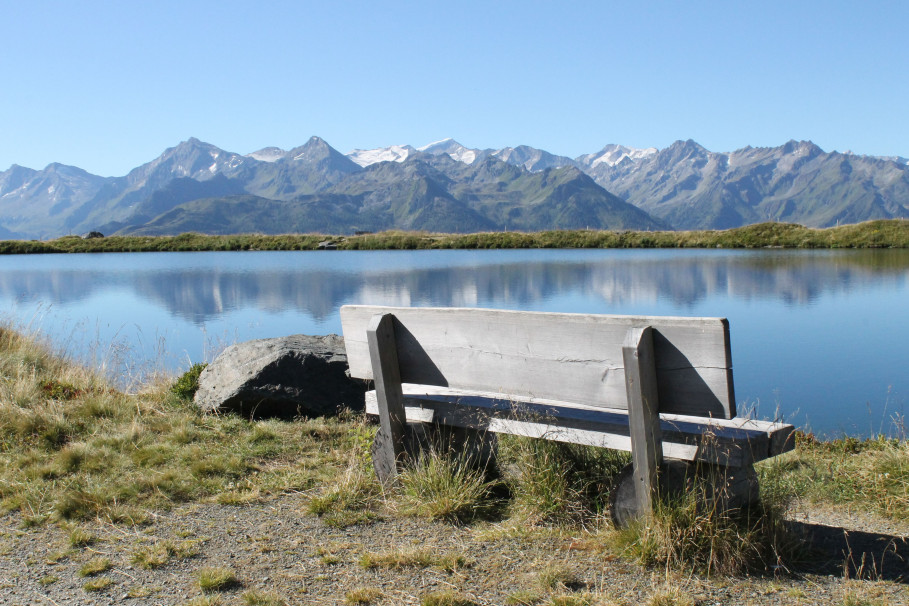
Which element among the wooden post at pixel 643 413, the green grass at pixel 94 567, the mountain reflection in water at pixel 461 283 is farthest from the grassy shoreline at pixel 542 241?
the green grass at pixel 94 567

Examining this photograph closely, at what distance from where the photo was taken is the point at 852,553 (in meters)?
4.01

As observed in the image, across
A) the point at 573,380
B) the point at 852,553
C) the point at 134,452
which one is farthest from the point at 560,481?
the point at 134,452

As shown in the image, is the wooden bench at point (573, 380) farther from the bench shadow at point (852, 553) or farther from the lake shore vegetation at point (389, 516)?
the bench shadow at point (852, 553)

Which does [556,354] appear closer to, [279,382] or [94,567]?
[94,567]

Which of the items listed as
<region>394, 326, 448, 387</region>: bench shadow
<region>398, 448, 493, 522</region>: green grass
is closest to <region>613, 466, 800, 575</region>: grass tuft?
<region>398, 448, 493, 522</region>: green grass

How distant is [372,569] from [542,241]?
5585cm

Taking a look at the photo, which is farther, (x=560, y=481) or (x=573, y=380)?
(x=560, y=481)

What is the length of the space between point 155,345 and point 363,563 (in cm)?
1188

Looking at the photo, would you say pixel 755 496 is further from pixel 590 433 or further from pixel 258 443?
pixel 258 443

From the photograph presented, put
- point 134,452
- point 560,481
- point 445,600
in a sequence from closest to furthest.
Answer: point 445,600 → point 560,481 → point 134,452

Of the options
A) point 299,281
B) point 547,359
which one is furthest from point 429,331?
point 299,281

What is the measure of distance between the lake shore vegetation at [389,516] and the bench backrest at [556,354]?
0.67 meters

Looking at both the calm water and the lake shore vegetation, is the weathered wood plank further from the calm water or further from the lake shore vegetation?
the calm water

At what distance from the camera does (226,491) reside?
5207 mm
